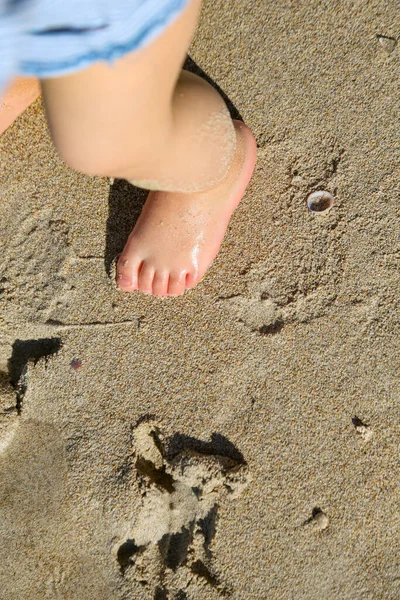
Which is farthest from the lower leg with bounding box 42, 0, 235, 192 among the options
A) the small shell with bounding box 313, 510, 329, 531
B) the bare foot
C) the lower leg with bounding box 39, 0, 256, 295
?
the small shell with bounding box 313, 510, 329, 531

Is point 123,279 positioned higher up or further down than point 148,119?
further down

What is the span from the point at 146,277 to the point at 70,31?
0.95m

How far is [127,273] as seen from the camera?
1733 mm

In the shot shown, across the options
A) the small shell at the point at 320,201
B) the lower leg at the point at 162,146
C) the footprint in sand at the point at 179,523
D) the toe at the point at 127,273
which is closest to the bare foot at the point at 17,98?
the lower leg at the point at 162,146

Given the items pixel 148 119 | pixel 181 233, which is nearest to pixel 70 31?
pixel 148 119

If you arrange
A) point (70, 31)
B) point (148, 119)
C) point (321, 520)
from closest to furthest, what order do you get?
point (70, 31)
point (148, 119)
point (321, 520)

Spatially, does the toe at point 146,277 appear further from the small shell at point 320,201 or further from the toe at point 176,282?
the small shell at point 320,201

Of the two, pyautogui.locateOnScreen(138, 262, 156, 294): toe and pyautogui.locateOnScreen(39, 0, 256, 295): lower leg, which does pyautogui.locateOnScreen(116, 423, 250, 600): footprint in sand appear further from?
pyautogui.locateOnScreen(39, 0, 256, 295): lower leg

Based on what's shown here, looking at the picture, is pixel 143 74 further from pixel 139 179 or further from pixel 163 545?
pixel 163 545

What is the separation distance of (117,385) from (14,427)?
1.23ft

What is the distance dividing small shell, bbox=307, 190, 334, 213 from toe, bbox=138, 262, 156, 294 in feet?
A: 1.90

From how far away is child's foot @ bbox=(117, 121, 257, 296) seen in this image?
1.69m

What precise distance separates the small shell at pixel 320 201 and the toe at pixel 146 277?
58cm

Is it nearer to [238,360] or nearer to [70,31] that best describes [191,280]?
[238,360]
